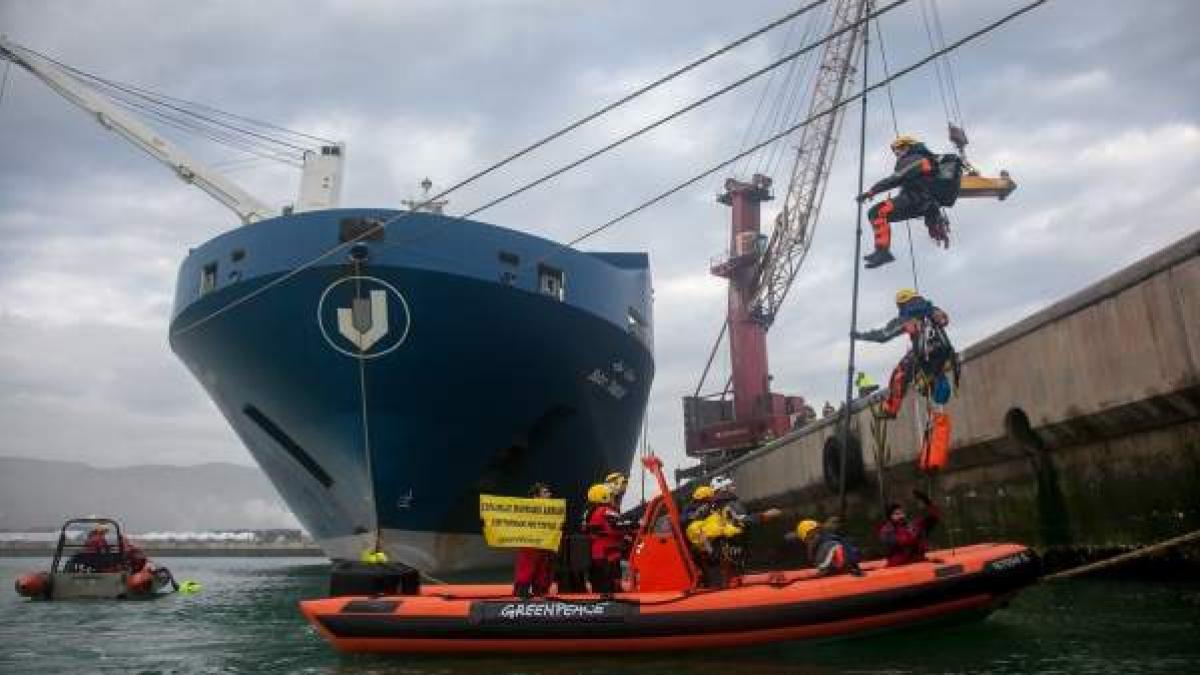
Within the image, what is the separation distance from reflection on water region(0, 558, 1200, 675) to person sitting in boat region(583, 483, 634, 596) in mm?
1075

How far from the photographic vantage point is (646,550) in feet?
29.8

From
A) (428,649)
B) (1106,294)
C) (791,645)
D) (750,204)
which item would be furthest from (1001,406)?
(750,204)

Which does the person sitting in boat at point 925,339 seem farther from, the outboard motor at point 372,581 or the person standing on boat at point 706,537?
the outboard motor at point 372,581

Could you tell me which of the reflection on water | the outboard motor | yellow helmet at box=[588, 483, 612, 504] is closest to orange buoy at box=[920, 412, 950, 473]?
the reflection on water

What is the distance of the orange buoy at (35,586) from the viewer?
1677 centimetres

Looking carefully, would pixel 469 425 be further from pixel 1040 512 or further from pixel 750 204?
pixel 750 204

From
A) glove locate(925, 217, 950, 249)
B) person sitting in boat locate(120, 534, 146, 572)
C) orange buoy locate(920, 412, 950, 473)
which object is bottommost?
person sitting in boat locate(120, 534, 146, 572)

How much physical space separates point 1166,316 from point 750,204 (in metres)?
32.4

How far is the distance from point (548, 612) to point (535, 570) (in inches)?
33.8

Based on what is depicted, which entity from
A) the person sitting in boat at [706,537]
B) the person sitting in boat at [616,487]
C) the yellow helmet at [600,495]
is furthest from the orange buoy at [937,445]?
the yellow helmet at [600,495]

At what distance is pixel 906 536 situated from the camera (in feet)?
30.0

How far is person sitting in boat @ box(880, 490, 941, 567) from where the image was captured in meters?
9.09

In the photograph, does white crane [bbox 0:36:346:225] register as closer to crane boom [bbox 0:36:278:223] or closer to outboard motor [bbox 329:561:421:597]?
crane boom [bbox 0:36:278:223]

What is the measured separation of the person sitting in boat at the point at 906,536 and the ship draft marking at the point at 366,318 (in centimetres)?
983
